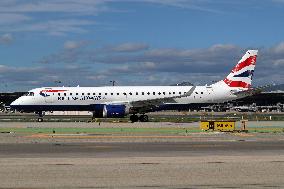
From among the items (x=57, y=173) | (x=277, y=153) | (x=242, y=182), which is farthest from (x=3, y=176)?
(x=277, y=153)

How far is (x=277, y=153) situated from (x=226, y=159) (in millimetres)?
3788

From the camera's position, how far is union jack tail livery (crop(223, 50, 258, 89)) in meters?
69.8

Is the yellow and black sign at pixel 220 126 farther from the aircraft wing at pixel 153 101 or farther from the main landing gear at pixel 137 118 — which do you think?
the main landing gear at pixel 137 118

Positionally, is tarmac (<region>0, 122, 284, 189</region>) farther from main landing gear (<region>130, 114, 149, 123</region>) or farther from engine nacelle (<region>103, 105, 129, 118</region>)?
main landing gear (<region>130, 114, 149, 123</region>)

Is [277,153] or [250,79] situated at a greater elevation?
[250,79]

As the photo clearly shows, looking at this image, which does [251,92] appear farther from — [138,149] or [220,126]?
[138,149]

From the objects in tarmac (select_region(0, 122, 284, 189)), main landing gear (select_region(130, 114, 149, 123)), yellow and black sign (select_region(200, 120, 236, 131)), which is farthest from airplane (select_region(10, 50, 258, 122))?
tarmac (select_region(0, 122, 284, 189))

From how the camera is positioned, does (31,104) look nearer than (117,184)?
No

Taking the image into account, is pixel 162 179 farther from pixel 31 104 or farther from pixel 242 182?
pixel 31 104

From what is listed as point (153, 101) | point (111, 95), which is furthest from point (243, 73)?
point (111, 95)

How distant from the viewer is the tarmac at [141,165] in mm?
16203

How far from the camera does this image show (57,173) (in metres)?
18.0

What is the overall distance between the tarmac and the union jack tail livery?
3805 centimetres

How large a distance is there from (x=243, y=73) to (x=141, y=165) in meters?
51.3
